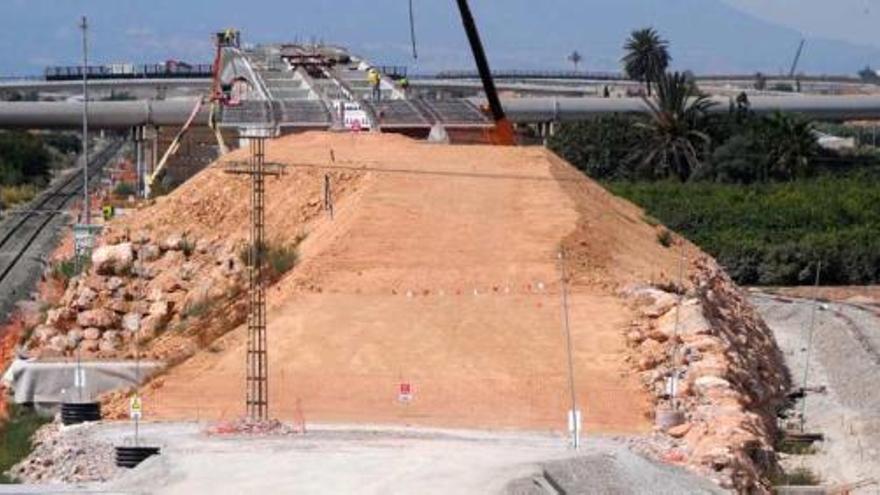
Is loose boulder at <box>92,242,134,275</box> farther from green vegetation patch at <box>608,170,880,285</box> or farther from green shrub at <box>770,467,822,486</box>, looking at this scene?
green vegetation patch at <box>608,170,880,285</box>

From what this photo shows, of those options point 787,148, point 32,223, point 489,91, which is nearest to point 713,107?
point 787,148

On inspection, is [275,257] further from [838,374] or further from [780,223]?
[780,223]

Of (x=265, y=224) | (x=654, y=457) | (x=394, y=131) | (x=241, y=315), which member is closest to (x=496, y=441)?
(x=654, y=457)

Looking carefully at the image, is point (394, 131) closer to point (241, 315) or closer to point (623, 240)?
point (623, 240)

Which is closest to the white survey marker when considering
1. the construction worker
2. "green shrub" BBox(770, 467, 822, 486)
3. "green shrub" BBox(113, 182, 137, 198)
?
"green shrub" BBox(770, 467, 822, 486)

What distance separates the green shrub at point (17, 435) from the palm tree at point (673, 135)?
71392 millimetres

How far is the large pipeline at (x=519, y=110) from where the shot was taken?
122125 millimetres

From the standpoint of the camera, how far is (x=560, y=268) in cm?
5053

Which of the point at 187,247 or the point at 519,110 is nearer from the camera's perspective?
the point at 187,247

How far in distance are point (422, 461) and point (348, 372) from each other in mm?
9403

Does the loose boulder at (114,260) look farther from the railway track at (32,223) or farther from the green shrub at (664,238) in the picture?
the railway track at (32,223)

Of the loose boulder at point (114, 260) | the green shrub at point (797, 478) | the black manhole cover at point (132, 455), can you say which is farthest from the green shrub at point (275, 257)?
the black manhole cover at point (132, 455)

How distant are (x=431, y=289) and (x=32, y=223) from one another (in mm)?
59803

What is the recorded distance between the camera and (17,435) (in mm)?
42906
